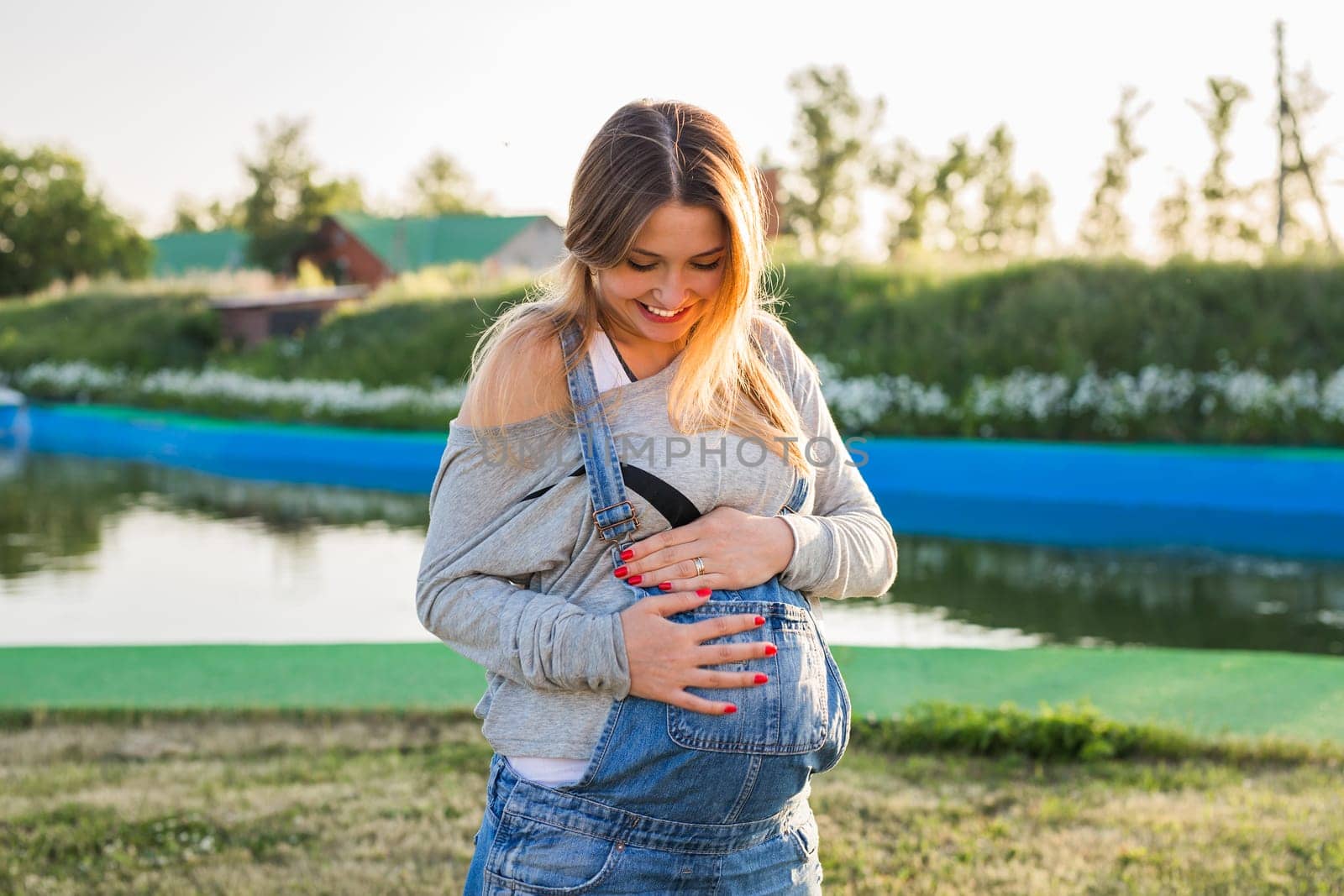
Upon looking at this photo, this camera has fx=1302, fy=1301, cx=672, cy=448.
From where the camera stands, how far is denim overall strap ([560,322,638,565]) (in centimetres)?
148

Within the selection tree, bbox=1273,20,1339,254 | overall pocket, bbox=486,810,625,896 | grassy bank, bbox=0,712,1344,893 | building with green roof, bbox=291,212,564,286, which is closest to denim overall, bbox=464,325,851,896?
overall pocket, bbox=486,810,625,896

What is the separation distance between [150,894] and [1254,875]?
2.43 metres

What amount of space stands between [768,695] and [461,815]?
207 cm

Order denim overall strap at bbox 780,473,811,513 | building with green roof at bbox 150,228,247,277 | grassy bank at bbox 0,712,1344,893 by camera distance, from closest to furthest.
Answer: denim overall strap at bbox 780,473,811,513
grassy bank at bbox 0,712,1344,893
building with green roof at bbox 150,228,247,277

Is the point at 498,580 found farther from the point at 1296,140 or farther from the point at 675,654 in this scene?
the point at 1296,140

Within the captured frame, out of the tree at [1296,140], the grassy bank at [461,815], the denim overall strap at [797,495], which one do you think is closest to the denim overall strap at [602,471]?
the denim overall strap at [797,495]

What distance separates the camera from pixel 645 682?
1446mm

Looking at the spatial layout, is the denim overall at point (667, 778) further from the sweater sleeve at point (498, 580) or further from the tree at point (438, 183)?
the tree at point (438, 183)

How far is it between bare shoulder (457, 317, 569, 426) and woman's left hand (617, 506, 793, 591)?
0.20m

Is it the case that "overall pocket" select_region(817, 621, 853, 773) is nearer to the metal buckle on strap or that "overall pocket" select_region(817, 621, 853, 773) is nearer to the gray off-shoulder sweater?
the gray off-shoulder sweater

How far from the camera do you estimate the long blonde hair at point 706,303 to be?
4.81ft

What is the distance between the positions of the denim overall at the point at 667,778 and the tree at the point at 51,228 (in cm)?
4251

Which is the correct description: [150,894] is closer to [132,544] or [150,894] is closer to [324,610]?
[324,610]

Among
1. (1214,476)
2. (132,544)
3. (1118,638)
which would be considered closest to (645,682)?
(1118,638)
